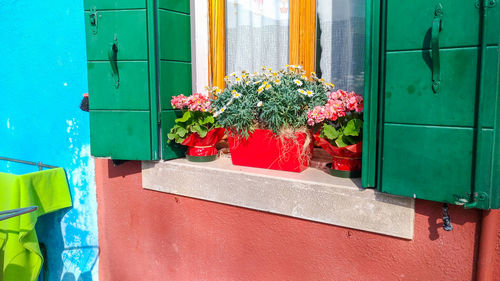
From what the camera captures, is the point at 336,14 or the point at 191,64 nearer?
the point at 336,14

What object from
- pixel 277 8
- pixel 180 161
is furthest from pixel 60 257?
pixel 277 8

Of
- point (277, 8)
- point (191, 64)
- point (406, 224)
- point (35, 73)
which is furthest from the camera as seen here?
point (35, 73)

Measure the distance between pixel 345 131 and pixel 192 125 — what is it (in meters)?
1.10

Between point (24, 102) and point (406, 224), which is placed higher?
point (24, 102)

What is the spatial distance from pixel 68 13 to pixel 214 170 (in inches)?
77.9

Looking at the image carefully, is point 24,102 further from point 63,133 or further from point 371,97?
point 371,97

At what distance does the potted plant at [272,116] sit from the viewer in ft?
8.07

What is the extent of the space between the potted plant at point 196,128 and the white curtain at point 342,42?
0.83 meters

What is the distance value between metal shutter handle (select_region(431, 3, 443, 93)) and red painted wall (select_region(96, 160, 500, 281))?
57cm

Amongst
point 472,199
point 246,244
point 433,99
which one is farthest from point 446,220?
point 246,244

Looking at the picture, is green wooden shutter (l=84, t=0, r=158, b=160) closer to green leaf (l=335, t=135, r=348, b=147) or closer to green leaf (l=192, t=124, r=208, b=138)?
green leaf (l=192, t=124, r=208, b=138)

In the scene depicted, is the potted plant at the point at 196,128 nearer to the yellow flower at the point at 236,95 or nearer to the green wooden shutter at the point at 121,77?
the green wooden shutter at the point at 121,77

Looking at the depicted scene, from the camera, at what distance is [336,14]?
2.65 metres

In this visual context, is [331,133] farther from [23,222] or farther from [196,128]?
[23,222]
